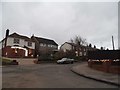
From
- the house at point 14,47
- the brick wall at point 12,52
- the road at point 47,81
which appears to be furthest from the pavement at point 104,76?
the house at point 14,47

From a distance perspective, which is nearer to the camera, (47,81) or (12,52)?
(47,81)

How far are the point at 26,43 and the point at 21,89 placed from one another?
45.6 m

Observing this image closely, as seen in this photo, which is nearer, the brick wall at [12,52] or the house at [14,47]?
the brick wall at [12,52]

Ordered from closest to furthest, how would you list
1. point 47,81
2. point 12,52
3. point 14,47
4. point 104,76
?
point 47,81 → point 104,76 → point 12,52 → point 14,47

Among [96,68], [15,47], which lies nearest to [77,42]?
[15,47]

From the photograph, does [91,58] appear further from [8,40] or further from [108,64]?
[8,40]

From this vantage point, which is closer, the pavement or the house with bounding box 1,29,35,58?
the pavement

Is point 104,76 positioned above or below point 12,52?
below

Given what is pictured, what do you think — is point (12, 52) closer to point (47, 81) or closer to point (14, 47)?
point (14, 47)

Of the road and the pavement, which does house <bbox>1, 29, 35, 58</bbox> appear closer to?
the road

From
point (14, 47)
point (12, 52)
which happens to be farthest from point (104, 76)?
point (14, 47)

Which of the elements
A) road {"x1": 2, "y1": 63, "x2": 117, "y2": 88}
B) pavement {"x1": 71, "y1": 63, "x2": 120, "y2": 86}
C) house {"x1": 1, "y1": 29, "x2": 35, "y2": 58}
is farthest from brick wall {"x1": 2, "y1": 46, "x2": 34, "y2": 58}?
pavement {"x1": 71, "y1": 63, "x2": 120, "y2": 86}

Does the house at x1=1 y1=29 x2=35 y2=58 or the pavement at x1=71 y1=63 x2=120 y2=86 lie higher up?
the house at x1=1 y1=29 x2=35 y2=58

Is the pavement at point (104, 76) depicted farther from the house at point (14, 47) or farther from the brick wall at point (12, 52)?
the house at point (14, 47)
